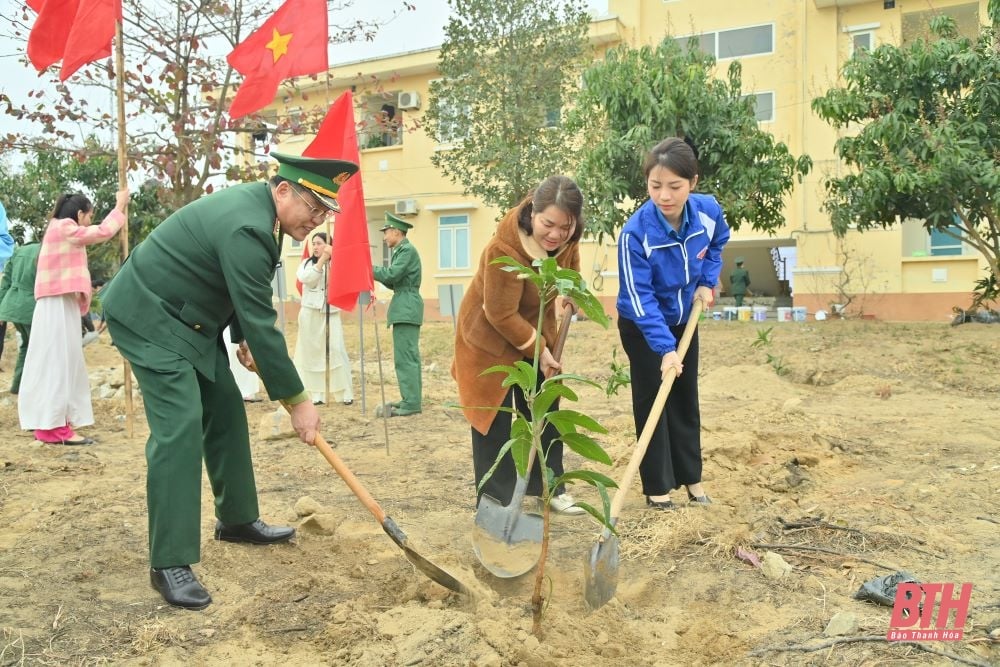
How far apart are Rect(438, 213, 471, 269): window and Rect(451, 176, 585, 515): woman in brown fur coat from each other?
17280mm

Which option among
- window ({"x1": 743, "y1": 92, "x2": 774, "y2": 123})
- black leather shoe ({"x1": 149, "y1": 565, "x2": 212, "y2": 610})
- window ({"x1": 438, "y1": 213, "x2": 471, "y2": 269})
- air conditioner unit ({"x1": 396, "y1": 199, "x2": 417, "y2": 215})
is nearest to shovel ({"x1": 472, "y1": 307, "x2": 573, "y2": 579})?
black leather shoe ({"x1": 149, "y1": 565, "x2": 212, "y2": 610})

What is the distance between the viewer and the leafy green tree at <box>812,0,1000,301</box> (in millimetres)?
9758

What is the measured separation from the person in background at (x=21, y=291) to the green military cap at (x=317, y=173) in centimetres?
507

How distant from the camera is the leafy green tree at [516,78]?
15742mm

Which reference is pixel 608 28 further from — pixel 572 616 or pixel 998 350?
pixel 572 616

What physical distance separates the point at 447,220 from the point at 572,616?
1875cm

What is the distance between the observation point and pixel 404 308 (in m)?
7.04

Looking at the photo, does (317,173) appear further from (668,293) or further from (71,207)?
(71,207)

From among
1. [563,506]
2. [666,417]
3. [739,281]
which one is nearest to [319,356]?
[563,506]

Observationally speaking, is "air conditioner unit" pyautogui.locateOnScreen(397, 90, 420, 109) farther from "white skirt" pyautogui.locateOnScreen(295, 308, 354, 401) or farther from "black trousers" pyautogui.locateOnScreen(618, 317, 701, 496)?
"black trousers" pyautogui.locateOnScreen(618, 317, 701, 496)

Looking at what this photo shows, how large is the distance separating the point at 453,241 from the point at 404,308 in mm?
13932

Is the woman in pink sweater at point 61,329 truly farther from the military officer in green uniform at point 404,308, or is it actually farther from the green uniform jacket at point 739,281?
the green uniform jacket at point 739,281

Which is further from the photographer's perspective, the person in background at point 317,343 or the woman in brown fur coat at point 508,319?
the person in background at point 317,343

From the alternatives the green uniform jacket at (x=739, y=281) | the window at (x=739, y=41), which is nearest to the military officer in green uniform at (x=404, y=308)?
the window at (x=739, y=41)
